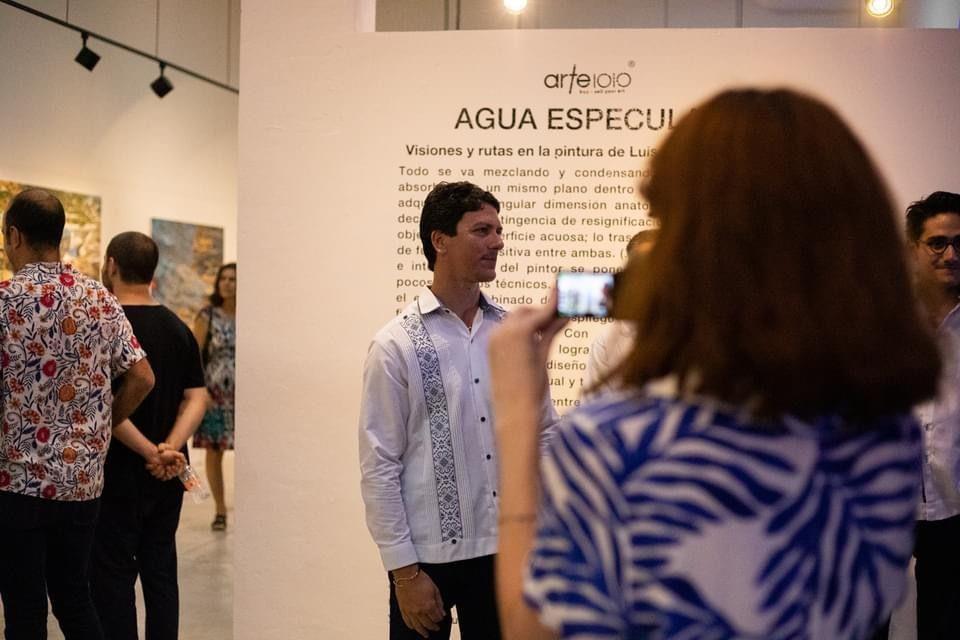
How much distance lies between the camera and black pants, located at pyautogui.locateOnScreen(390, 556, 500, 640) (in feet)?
9.65

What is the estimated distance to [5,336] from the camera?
3.45m

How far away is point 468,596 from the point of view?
2.96 metres

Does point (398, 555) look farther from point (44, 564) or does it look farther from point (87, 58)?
point (87, 58)

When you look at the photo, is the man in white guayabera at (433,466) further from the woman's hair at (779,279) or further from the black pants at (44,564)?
the woman's hair at (779,279)

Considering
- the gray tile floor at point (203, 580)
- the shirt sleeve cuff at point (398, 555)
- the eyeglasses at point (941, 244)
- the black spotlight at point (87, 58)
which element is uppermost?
the black spotlight at point (87, 58)

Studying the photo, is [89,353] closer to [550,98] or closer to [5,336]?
[5,336]

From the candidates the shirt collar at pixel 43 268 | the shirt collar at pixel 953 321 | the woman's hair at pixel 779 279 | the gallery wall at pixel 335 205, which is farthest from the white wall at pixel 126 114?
the woman's hair at pixel 779 279

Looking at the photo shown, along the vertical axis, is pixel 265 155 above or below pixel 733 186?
above

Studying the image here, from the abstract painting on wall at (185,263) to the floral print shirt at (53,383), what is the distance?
5.91 metres

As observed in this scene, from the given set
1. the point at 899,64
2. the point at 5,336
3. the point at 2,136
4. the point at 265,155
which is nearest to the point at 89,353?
the point at 5,336

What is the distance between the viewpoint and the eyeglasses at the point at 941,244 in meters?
3.47

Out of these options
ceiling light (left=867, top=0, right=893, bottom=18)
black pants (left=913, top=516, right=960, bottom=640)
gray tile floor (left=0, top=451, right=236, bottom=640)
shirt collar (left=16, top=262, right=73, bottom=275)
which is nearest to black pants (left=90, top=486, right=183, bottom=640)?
gray tile floor (left=0, top=451, right=236, bottom=640)

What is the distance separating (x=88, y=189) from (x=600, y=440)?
26.8 ft

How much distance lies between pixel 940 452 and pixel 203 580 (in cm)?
435
